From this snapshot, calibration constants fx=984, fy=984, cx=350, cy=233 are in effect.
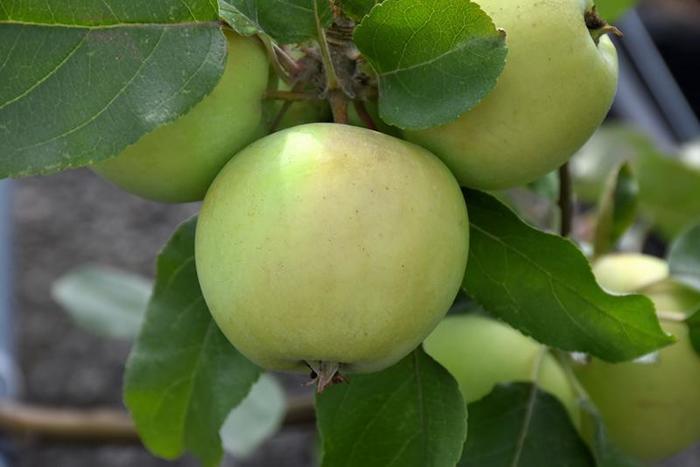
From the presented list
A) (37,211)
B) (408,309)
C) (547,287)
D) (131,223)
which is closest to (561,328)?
(547,287)

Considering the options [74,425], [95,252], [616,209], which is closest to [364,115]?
[616,209]

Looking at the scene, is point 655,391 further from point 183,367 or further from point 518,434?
point 183,367

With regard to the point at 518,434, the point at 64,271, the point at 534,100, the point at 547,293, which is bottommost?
the point at 64,271

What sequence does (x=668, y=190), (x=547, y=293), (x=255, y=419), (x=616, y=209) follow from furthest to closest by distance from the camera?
(x=668, y=190) → (x=255, y=419) → (x=616, y=209) → (x=547, y=293)

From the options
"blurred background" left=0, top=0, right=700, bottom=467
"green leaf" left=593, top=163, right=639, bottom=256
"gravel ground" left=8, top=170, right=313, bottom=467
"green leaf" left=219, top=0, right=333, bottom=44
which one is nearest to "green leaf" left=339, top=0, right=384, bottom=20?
"green leaf" left=219, top=0, right=333, bottom=44

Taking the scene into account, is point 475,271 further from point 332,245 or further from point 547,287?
point 332,245

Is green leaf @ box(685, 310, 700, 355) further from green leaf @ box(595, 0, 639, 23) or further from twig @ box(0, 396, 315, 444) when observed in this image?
twig @ box(0, 396, 315, 444)
